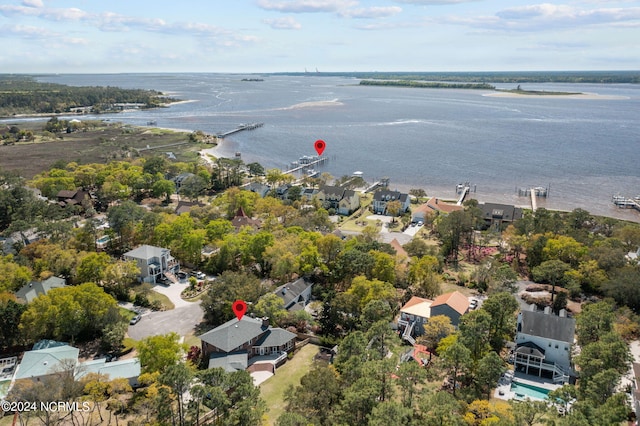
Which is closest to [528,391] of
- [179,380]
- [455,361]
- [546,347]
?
[546,347]

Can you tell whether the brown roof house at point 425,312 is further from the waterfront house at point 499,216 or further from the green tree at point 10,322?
the green tree at point 10,322

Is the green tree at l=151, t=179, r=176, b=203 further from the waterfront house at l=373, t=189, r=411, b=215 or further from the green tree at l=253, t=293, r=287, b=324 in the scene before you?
the green tree at l=253, t=293, r=287, b=324

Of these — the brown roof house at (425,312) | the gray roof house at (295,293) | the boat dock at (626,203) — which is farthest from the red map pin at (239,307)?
the boat dock at (626,203)

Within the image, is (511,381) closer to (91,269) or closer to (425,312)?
(425,312)

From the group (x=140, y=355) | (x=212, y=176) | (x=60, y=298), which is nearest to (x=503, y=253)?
(x=140, y=355)

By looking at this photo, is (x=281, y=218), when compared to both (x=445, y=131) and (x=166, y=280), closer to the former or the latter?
(x=166, y=280)
